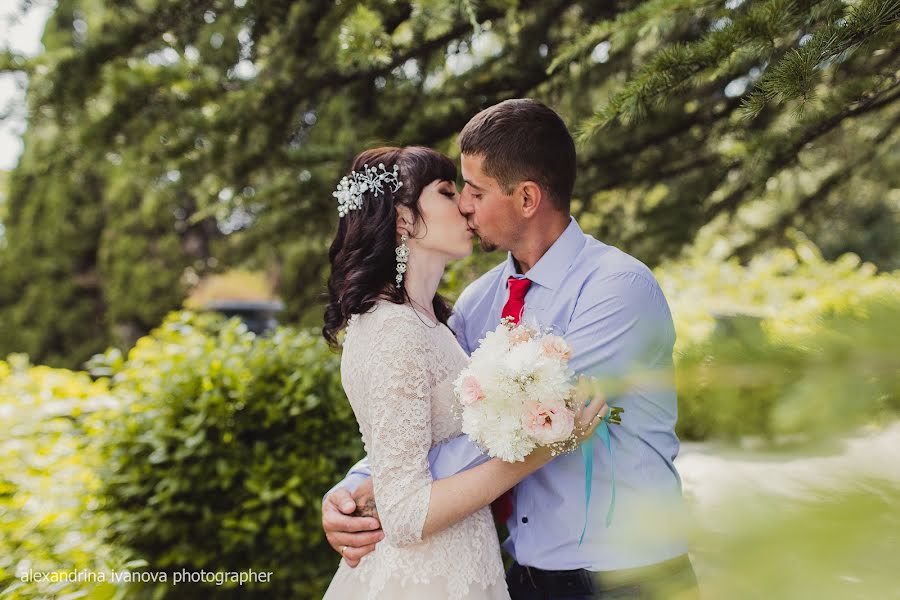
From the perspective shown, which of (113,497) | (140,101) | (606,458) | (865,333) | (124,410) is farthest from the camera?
(124,410)

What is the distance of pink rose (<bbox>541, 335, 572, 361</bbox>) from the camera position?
149cm

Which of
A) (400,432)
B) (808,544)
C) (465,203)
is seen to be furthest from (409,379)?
(808,544)

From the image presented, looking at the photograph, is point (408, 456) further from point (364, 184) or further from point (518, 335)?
point (364, 184)

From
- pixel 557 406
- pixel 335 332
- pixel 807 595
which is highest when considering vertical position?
pixel 335 332

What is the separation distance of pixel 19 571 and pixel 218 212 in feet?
6.07

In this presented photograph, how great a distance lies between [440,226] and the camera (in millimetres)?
2277

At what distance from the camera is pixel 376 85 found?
3.01 metres

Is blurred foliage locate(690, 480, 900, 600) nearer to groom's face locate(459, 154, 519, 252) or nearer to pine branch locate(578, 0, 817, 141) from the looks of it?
pine branch locate(578, 0, 817, 141)

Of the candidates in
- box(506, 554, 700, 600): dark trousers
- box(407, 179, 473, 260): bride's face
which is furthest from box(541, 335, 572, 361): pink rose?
box(407, 179, 473, 260): bride's face

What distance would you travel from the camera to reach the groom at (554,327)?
6.15ft

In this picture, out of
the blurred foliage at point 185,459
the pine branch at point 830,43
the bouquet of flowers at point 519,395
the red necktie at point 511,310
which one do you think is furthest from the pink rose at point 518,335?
the blurred foliage at point 185,459

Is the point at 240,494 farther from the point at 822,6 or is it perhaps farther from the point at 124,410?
the point at 822,6

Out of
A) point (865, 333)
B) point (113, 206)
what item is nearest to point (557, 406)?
point (865, 333)

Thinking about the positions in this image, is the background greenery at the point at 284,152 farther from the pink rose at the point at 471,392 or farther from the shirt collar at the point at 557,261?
the pink rose at the point at 471,392
